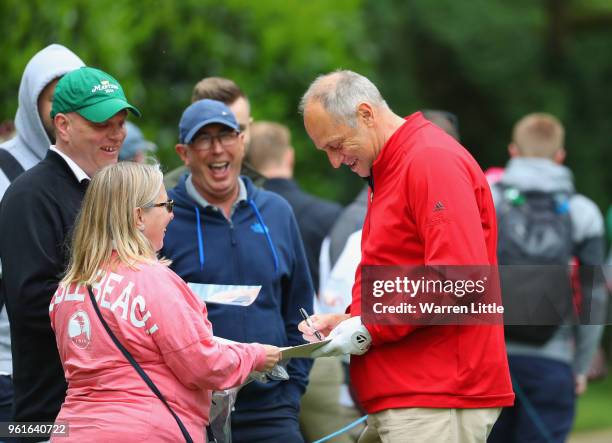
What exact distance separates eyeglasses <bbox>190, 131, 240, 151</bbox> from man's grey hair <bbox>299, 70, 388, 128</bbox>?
0.83 metres

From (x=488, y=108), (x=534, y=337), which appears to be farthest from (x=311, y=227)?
(x=488, y=108)

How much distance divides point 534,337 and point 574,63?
9032mm

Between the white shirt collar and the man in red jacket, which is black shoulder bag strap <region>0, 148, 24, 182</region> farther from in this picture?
the man in red jacket

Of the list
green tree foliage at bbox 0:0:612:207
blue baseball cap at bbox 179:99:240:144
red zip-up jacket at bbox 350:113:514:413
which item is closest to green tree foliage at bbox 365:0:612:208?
green tree foliage at bbox 0:0:612:207

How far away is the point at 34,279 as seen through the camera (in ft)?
13.0

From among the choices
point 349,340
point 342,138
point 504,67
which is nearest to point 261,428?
point 349,340

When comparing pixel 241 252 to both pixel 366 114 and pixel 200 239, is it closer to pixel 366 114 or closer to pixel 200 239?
pixel 200 239

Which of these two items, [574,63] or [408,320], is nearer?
[408,320]

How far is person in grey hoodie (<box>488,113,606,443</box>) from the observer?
6359mm

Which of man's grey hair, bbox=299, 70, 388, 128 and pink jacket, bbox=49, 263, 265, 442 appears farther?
man's grey hair, bbox=299, 70, 388, 128

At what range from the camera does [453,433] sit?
3852mm

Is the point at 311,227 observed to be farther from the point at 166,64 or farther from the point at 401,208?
the point at 166,64

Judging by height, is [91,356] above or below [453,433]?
above

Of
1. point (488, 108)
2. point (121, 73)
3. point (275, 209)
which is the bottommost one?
point (275, 209)
